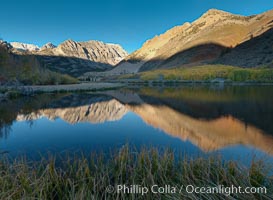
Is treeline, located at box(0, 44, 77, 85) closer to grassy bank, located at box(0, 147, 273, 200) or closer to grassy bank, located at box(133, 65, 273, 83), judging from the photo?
grassy bank, located at box(0, 147, 273, 200)

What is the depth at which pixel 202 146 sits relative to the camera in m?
12.0

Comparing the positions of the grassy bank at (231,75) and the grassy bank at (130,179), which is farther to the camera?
the grassy bank at (231,75)

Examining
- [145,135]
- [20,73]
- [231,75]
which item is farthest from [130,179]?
[231,75]

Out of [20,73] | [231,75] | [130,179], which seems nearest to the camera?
[130,179]

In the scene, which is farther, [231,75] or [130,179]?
[231,75]

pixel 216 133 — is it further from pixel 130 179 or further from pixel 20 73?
pixel 20 73

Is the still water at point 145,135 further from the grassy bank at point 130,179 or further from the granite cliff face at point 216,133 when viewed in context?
the grassy bank at point 130,179

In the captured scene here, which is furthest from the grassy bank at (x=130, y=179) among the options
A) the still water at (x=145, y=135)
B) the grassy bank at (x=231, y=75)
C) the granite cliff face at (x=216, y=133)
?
the grassy bank at (x=231, y=75)

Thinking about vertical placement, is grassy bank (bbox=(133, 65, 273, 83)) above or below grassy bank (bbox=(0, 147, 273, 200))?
above

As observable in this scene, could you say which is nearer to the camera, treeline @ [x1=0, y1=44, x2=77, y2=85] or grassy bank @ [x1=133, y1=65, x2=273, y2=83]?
treeline @ [x1=0, y1=44, x2=77, y2=85]


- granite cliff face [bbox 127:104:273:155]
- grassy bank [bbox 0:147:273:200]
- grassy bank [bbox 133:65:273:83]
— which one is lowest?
granite cliff face [bbox 127:104:273:155]

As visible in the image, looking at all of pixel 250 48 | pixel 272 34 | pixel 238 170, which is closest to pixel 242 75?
pixel 250 48

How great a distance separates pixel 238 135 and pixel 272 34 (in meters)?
159

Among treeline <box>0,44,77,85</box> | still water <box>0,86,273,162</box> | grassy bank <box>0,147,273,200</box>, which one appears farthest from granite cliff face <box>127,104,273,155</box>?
treeline <box>0,44,77,85</box>
